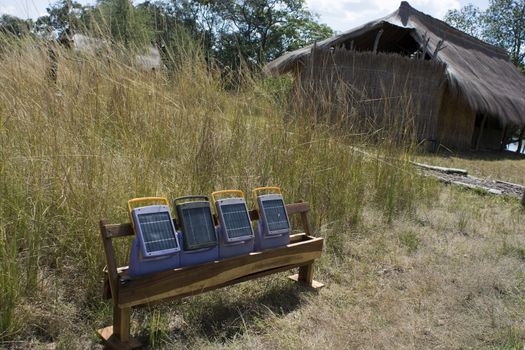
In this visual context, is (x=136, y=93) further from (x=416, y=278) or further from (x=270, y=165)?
(x=416, y=278)

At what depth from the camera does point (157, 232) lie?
6.55ft

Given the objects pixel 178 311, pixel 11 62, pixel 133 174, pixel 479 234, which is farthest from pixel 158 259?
pixel 479 234

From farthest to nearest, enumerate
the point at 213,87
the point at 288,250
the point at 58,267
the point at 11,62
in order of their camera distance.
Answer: the point at 213,87, the point at 11,62, the point at 288,250, the point at 58,267

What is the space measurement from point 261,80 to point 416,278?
79.7 inches

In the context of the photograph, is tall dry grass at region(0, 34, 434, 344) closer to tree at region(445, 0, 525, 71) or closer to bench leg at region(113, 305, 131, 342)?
bench leg at region(113, 305, 131, 342)

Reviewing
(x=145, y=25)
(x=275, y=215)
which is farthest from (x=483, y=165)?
(x=275, y=215)

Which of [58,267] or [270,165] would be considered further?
[270,165]

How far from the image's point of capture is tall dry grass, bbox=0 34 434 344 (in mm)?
2211

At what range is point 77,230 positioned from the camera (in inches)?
93.8

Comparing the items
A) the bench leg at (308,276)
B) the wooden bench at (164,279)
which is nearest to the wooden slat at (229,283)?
the wooden bench at (164,279)

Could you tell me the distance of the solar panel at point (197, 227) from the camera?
211cm

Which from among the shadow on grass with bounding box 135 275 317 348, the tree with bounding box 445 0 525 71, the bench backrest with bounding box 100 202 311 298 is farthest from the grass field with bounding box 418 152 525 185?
the tree with bounding box 445 0 525 71

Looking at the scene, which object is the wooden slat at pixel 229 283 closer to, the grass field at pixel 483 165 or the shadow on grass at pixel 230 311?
Result: the shadow on grass at pixel 230 311

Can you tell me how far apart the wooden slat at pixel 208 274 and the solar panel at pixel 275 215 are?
4.5 inches
